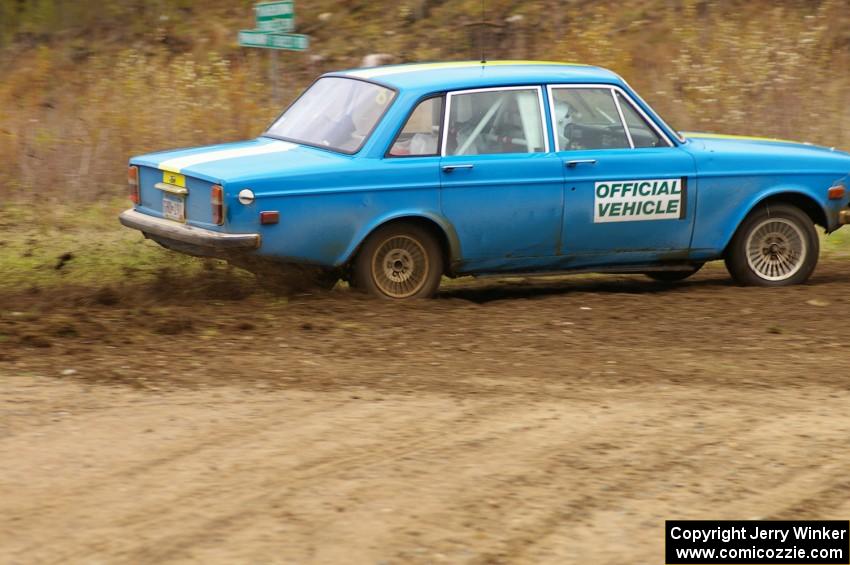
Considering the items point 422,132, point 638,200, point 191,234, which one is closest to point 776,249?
point 638,200

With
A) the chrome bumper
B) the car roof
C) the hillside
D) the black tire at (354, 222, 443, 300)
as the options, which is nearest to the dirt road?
the black tire at (354, 222, 443, 300)

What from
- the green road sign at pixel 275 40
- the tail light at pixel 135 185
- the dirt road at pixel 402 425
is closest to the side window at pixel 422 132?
the dirt road at pixel 402 425

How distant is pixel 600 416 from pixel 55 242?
6.19 meters

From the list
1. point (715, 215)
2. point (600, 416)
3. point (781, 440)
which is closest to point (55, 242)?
point (715, 215)

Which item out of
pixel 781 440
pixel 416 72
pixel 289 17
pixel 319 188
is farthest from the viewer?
pixel 289 17

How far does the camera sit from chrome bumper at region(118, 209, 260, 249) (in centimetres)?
794

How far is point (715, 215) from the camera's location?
9.25 m

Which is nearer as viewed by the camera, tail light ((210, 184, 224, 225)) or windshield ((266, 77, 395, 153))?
tail light ((210, 184, 224, 225))

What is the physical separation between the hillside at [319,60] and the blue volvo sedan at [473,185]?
4.55m

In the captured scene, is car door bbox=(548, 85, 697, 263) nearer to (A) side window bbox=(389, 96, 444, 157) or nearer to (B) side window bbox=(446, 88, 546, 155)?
(B) side window bbox=(446, 88, 546, 155)

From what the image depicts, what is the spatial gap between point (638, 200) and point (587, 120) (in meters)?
0.64

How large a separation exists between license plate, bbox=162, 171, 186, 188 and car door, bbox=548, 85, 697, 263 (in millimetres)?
2467

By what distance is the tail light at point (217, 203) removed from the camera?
26.0ft

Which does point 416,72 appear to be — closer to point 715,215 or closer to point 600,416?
point 715,215
